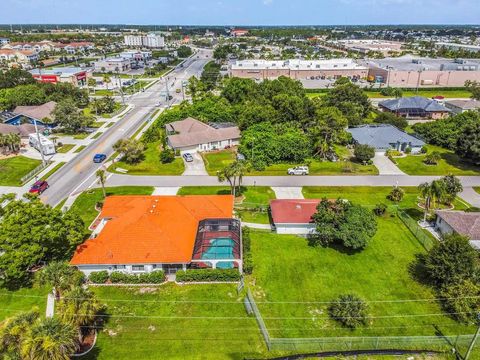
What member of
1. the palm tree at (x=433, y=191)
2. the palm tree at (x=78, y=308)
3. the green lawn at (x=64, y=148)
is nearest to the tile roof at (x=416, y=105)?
the palm tree at (x=433, y=191)

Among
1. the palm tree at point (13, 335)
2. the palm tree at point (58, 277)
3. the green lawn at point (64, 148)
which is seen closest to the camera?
the palm tree at point (13, 335)

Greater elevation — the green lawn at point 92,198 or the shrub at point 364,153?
the shrub at point 364,153

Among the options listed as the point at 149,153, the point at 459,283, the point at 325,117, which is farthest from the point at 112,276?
the point at 325,117

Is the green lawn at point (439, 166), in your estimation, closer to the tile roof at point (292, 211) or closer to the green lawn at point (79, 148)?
the tile roof at point (292, 211)

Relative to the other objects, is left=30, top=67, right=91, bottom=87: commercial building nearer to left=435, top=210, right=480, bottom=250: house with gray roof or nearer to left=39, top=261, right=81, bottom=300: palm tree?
left=39, top=261, right=81, bottom=300: palm tree

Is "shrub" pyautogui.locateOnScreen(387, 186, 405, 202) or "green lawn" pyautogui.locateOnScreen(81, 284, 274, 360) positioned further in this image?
"shrub" pyautogui.locateOnScreen(387, 186, 405, 202)

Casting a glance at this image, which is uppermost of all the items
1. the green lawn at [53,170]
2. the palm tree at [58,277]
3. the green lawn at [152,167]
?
the palm tree at [58,277]

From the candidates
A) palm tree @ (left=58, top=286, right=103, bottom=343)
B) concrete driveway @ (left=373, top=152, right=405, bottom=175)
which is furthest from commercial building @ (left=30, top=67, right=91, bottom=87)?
palm tree @ (left=58, top=286, right=103, bottom=343)

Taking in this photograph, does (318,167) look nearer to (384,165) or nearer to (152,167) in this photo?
(384,165)
